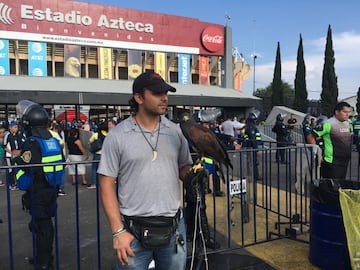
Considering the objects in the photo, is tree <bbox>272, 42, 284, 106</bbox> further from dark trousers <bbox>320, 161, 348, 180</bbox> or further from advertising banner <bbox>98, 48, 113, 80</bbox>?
dark trousers <bbox>320, 161, 348, 180</bbox>

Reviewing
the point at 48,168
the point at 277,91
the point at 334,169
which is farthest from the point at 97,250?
the point at 277,91

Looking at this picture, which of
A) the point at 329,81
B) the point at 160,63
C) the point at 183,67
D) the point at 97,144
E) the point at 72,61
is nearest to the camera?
the point at 97,144

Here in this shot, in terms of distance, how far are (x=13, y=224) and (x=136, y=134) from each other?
4.38 metres

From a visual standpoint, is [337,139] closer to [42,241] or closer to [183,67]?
[42,241]

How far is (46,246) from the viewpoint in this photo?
364 centimetres

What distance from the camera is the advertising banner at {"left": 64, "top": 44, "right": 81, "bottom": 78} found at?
21.3 metres

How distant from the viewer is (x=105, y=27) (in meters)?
20.3

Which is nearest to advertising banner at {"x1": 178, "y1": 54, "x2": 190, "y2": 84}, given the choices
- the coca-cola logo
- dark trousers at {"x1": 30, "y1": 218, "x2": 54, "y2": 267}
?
the coca-cola logo

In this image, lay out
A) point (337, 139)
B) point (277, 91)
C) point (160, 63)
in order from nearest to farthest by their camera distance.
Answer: point (337, 139) < point (160, 63) < point (277, 91)

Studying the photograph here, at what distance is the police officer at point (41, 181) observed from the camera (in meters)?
3.56

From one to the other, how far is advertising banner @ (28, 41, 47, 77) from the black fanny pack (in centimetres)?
1983

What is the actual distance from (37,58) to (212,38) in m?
11.1

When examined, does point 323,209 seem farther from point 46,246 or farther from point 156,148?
point 46,246

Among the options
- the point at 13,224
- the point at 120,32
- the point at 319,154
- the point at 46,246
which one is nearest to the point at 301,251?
the point at 319,154
